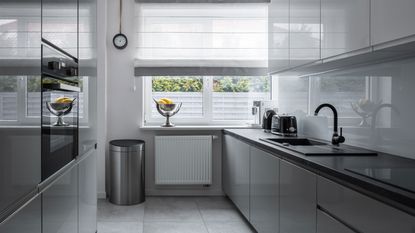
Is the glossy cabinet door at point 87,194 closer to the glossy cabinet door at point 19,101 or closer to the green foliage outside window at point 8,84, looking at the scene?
the glossy cabinet door at point 19,101

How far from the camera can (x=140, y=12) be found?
4.57 m

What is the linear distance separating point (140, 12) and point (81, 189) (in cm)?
277

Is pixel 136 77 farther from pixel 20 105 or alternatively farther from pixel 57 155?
pixel 20 105

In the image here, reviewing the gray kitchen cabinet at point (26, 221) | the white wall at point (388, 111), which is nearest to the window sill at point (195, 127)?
the white wall at point (388, 111)

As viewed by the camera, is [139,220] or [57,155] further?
[139,220]

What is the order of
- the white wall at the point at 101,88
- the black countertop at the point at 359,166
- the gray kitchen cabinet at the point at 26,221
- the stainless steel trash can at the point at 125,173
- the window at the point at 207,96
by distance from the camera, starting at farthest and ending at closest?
the window at the point at 207,96
the white wall at the point at 101,88
the stainless steel trash can at the point at 125,173
the black countertop at the point at 359,166
the gray kitchen cabinet at the point at 26,221

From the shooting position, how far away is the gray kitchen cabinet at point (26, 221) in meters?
1.17

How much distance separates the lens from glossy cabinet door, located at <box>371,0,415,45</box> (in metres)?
1.66

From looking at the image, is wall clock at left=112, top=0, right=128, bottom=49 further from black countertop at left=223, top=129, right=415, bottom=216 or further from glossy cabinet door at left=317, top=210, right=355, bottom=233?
glossy cabinet door at left=317, top=210, right=355, bottom=233

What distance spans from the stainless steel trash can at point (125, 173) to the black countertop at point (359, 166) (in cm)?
190

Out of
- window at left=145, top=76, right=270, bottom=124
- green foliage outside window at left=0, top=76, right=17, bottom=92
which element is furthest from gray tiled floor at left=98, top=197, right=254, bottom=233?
green foliage outside window at left=0, top=76, right=17, bottom=92

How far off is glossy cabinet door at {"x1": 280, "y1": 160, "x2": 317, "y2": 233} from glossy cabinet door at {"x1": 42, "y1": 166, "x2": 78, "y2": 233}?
1.26 metres

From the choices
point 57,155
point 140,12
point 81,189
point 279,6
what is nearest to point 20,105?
point 57,155

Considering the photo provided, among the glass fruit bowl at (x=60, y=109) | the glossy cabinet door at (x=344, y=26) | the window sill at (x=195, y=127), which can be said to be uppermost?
the glossy cabinet door at (x=344, y=26)
